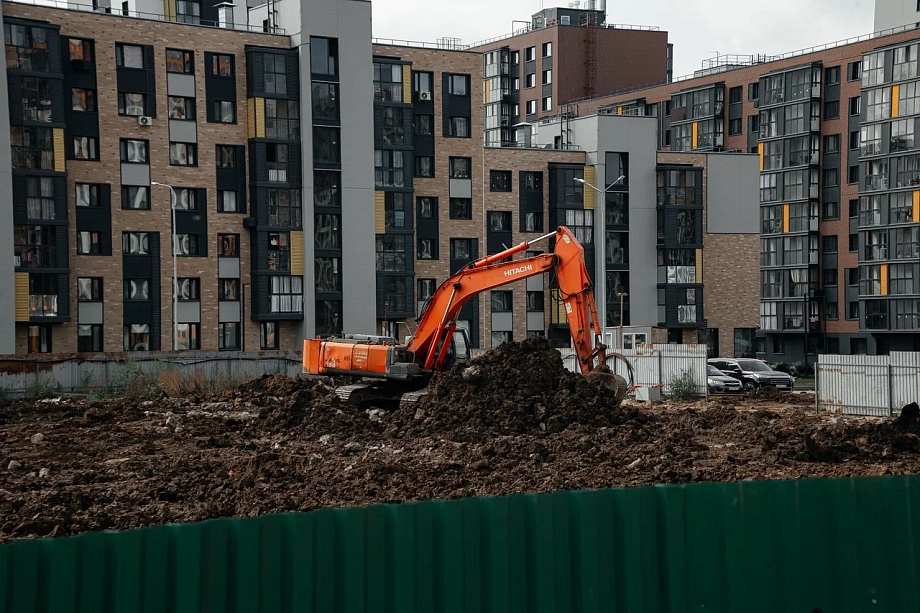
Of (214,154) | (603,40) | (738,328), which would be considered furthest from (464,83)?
(603,40)

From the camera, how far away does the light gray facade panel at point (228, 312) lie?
2393 inches

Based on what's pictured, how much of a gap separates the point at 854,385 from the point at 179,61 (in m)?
40.4

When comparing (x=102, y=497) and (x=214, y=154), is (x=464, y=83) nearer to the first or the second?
(x=214, y=154)

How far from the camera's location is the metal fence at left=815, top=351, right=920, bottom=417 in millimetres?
29953

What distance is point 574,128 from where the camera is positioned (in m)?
76.0

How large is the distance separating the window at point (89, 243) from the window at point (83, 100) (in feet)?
20.0

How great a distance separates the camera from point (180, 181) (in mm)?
59750

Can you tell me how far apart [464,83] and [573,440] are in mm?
49806

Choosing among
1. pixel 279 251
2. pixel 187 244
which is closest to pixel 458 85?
pixel 279 251

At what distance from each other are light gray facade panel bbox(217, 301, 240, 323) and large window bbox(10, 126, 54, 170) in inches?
430

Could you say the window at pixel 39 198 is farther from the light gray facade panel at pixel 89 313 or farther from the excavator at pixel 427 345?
the excavator at pixel 427 345

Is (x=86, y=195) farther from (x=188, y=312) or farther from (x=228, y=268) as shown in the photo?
(x=228, y=268)

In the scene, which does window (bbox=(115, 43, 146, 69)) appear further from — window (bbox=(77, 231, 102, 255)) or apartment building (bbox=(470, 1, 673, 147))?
apartment building (bbox=(470, 1, 673, 147))

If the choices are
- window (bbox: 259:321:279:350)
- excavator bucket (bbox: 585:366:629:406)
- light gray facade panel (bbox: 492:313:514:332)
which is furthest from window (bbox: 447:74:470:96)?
excavator bucket (bbox: 585:366:629:406)
